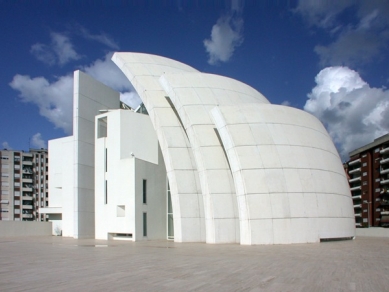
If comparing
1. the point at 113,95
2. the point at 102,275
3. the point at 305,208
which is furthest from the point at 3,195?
the point at 102,275

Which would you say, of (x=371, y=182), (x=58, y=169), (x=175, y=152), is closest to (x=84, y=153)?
(x=58, y=169)

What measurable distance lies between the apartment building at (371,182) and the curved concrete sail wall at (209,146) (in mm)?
47322

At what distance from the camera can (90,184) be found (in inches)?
1262

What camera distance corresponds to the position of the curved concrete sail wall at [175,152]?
80.7ft

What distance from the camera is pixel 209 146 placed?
24.1 metres

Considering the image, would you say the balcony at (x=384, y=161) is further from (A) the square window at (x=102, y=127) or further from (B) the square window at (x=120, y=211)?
(B) the square window at (x=120, y=211)

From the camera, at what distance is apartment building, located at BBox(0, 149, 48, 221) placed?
280 ft

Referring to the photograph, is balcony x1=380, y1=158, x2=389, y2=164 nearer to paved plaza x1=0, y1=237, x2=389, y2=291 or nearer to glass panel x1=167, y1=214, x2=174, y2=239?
glass panel x1=167, y1=214, x2=174, y2=239

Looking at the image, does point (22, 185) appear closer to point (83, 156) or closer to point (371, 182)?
point (83, 156)

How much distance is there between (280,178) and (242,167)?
206cm

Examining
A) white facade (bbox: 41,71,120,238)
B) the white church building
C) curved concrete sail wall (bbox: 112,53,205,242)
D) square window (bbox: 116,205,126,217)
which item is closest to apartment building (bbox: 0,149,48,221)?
white facade (bbox: 41,71,120,238)

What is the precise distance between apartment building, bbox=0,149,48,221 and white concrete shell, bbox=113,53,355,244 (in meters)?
68.1

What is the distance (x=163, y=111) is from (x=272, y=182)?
9.01 m

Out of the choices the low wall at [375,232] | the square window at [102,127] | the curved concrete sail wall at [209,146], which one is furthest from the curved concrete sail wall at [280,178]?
the square window at [102,127]
